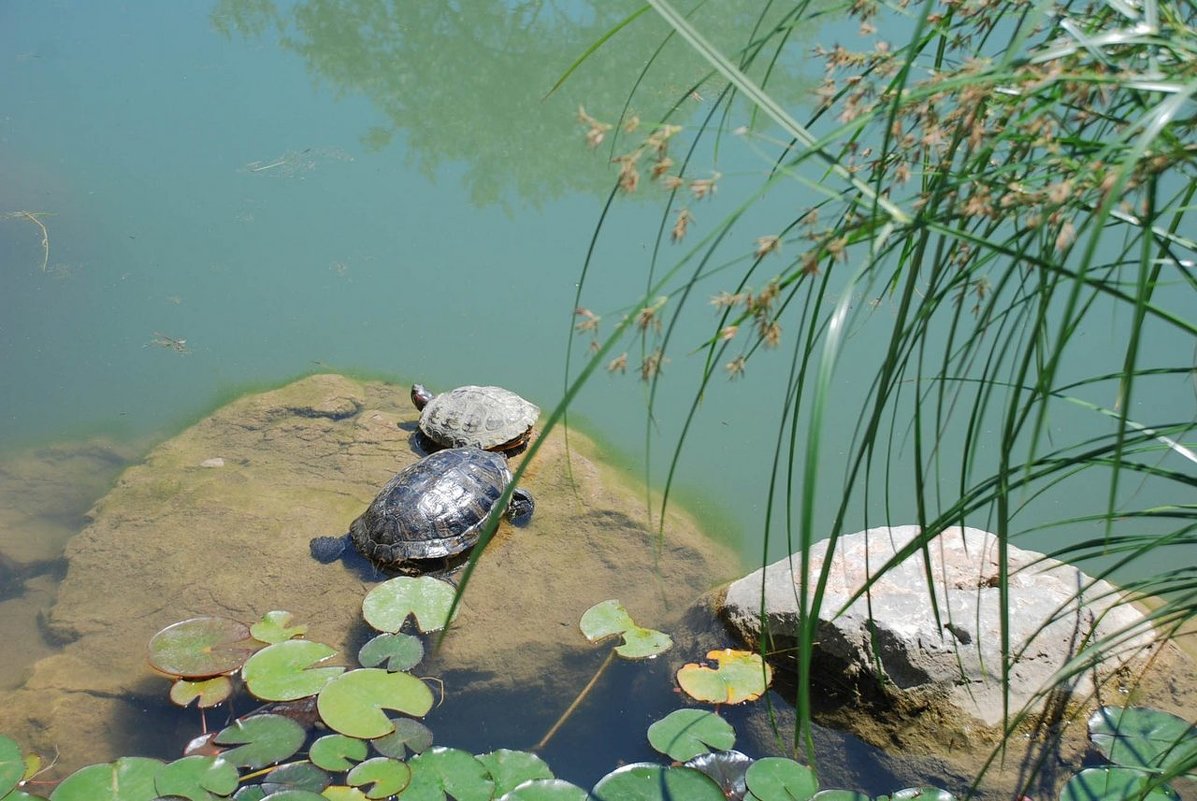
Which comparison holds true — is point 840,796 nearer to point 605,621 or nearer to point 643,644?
point 643,644

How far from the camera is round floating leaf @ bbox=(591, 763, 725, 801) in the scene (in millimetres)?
2232

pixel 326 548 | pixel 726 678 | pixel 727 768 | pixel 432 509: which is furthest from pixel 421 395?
pixel 727 768

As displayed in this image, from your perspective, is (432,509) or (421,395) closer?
(432,509)

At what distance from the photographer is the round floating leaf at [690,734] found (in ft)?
8.13

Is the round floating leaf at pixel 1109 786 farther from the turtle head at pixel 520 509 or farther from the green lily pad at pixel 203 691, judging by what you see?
the green lily pad at pixel 203 691

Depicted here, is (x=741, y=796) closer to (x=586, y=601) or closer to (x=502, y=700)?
(x=502, y=700)

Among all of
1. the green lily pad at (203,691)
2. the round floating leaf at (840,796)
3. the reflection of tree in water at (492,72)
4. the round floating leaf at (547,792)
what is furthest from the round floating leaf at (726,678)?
the reflection of tree in water at (492,72)

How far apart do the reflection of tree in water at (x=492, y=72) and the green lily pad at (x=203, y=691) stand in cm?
368

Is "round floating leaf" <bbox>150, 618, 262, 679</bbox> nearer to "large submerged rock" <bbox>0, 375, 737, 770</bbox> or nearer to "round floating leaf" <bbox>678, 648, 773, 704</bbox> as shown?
"large submerged rock" <bbox>0, 375, 737, 770</bbox>

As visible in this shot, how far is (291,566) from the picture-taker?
3482 mm

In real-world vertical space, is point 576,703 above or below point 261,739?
above

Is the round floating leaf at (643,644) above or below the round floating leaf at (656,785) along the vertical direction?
above

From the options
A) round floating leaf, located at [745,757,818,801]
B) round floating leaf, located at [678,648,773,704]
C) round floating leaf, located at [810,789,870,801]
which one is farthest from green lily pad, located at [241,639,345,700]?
round floating leaf, located at [810,789,870,801]

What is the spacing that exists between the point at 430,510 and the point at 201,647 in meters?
0.99
